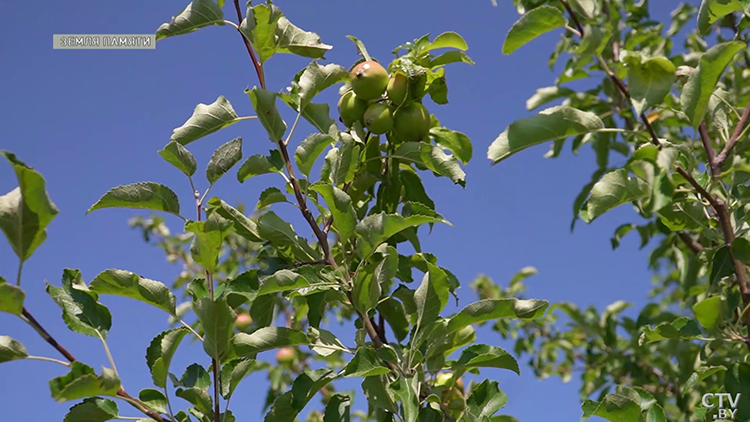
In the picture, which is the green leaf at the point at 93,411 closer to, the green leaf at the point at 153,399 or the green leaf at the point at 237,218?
the green leaf at the point at 153,399

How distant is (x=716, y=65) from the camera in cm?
135

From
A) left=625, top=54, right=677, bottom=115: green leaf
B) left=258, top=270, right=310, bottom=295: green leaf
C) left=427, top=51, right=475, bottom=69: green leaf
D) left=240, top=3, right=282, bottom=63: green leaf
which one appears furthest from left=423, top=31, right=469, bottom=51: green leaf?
left=258, top=270, right=310, bottom=295: green leaf

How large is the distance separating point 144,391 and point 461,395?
0.91 meters

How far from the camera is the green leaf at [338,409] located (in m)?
1.44

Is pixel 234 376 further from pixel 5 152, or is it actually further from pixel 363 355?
pixel 5 152

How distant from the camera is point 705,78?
136 cm

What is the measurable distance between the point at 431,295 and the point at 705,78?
74 centimetres

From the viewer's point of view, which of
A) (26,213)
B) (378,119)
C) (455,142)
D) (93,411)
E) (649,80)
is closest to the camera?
(26,213)

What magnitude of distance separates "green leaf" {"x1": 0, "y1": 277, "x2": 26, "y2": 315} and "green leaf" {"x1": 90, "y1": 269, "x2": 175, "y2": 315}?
197 mm

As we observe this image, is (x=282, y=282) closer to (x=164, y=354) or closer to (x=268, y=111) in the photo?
(x=164, y=354)

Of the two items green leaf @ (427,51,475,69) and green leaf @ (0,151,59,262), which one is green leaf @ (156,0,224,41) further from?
green leaf @ (0,151,59,262)

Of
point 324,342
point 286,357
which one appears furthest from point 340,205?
point 286,357

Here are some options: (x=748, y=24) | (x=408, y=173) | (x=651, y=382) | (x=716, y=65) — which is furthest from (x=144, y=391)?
(x=651, y=382)

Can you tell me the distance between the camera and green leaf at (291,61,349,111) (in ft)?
5.24
